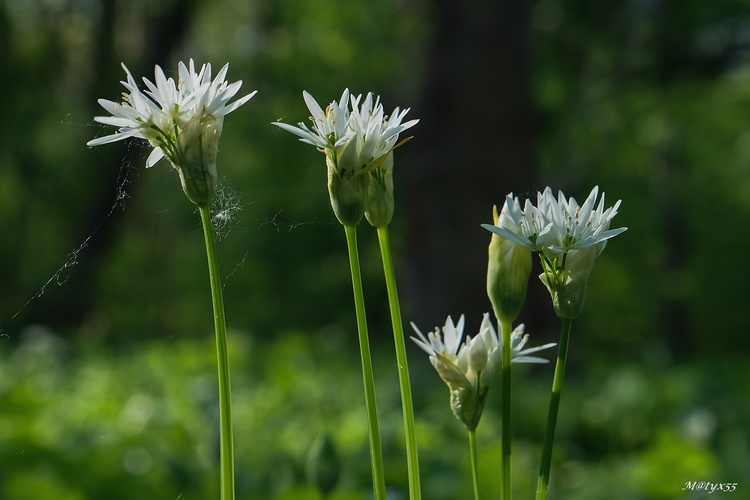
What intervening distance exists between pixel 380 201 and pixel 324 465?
63 centimetres

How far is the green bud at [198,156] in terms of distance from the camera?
0.64 m

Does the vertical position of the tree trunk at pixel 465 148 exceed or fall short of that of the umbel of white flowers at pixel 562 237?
it exceeds it

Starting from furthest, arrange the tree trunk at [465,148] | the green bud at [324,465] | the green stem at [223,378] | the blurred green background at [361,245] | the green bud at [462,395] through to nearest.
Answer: the tree trunk at [465,148] < the blurred green background at [361,245] < the green bud at [324,465] < the green bud at [462,395] < the green stem at [223,378]

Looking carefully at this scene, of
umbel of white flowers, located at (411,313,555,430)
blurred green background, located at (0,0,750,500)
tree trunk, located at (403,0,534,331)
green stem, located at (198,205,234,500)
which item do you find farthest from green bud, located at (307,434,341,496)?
tree trunk, located at (403,0,534,331)

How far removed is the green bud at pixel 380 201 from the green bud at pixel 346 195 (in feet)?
0.13

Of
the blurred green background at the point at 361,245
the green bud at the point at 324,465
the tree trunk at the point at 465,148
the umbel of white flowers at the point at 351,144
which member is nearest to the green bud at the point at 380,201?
the umbel of white flowers at the point at 351,144

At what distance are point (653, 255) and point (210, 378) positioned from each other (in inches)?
665

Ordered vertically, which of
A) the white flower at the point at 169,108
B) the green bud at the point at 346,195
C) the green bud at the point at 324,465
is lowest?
the green bud at the point at 324,465

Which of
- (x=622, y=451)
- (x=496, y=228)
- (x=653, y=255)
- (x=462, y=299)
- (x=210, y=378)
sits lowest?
(x=622, y=451)

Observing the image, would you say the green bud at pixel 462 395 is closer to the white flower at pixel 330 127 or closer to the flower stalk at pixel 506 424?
Answer: the flower stalk at pixel 506 424

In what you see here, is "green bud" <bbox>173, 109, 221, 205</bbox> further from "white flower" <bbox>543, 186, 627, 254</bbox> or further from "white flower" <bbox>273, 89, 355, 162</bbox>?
"white flower" <bbox>543, 186, 627, 254</bbox>

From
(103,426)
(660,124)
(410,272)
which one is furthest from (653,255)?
(103,426)

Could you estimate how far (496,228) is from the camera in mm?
620

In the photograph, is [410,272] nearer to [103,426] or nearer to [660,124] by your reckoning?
[103,426]
